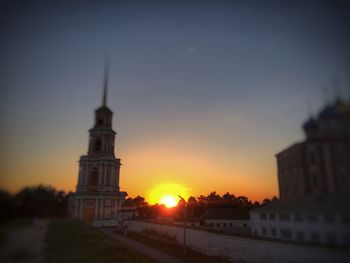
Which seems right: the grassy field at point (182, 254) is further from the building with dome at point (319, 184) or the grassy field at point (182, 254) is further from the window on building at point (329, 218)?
the window on building at point (329, 218)

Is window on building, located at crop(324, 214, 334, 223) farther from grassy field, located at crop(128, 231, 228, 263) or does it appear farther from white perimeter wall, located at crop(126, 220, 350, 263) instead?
grassy field, located at crop(128, 231, 228, 263)

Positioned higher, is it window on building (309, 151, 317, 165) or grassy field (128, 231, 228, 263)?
window on building (309, 151, 317, 165)

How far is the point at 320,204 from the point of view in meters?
3.45

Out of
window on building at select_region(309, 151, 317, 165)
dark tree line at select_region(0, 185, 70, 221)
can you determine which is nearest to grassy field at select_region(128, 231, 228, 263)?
dark tree line at select_region(0, 185, 70, 221)

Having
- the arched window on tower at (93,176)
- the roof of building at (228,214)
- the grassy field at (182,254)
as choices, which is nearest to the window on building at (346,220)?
the arched window on tower at (93,176)

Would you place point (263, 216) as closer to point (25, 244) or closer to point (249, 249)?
point (25, 244)

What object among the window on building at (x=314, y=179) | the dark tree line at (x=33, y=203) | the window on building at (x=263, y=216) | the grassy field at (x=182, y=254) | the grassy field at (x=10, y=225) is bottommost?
the grassy field at (x=182, y=254)

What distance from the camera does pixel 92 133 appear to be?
32.9 ft

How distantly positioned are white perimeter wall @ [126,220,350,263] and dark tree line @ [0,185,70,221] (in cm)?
341

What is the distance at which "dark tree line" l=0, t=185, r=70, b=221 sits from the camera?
11.1 feet

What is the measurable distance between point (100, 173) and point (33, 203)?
21.7ft

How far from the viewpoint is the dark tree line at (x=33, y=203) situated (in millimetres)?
3383

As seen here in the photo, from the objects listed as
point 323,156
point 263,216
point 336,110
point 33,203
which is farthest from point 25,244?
point 336,110

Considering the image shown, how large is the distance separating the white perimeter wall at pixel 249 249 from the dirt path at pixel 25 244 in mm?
3262
